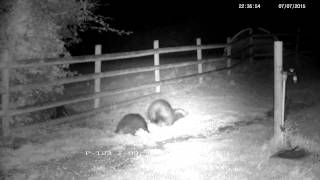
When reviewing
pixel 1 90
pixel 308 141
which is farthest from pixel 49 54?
pixel 308 141

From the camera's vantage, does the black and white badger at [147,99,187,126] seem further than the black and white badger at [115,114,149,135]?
Yes

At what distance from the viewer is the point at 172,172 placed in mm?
5625

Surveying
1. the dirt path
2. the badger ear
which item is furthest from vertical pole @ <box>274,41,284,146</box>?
the badger ear

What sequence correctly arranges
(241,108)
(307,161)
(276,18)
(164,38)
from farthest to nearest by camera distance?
(276,18), (164,38), (241,108), (307,161)

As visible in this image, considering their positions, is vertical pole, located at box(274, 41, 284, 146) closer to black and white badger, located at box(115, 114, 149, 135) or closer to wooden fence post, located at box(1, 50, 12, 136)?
black and white badger, located at box(115, 114, 149, 135)

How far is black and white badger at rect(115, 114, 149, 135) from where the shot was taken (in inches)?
303

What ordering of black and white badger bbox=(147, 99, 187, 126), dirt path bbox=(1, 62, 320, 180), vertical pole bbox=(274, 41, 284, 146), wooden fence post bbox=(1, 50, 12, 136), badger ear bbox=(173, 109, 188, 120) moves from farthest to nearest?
badger ear bbox=(173, 109, 188, 120)
black and white badger bbox=(147, 99, 187, 126)
wooden fence post bbox=(1, 50, 12, 136)
vertical pole bbox=(274, 41, 284, 146)
dirt path bbox=(1, 62, 320, 180)

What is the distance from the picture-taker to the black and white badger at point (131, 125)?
7.69m

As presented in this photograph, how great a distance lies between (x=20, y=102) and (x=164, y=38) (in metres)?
21.2

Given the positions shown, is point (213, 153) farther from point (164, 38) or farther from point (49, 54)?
point (164, 38)

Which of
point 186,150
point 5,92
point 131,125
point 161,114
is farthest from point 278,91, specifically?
point 5,92

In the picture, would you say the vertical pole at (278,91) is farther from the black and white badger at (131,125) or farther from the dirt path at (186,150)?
the black and white badger at (131,125)

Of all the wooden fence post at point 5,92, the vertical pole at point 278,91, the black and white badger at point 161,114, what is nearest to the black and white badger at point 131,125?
the black and white badger at point 161,114

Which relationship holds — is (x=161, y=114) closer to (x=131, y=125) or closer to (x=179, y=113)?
(x=179, y=113)
